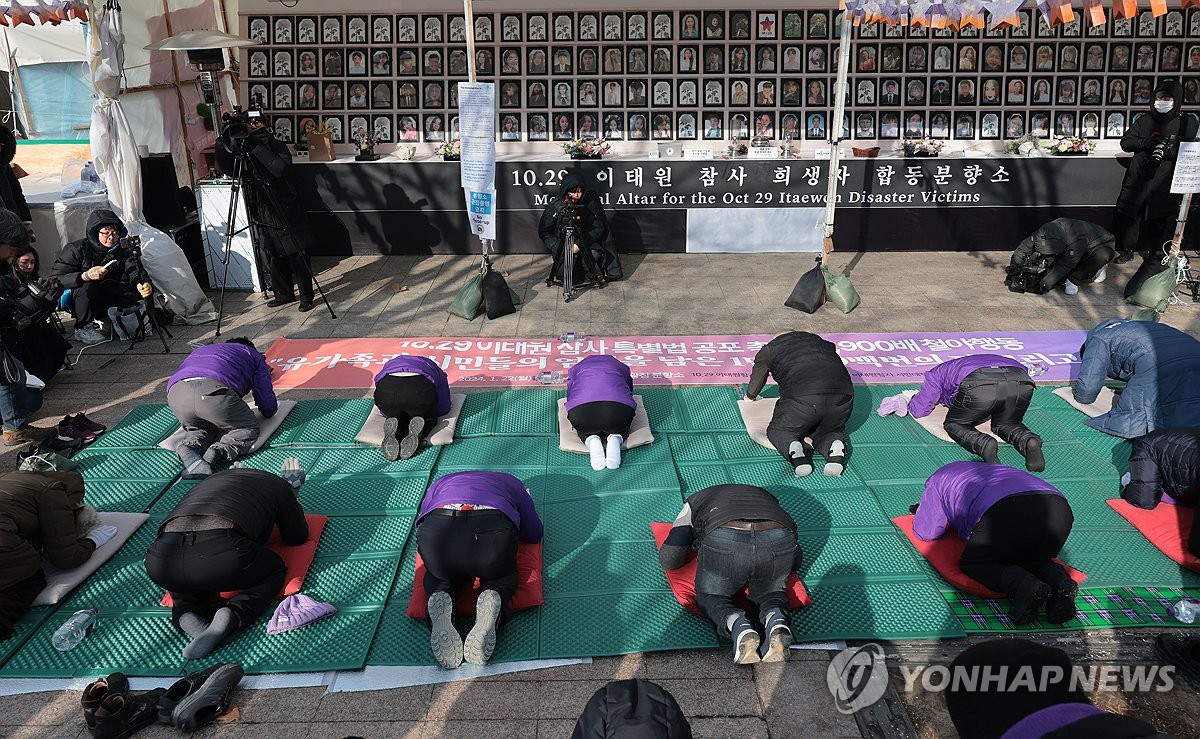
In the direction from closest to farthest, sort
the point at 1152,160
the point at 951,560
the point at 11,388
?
the point at 951,560 → the point at 11,388 → the point at 1152,160

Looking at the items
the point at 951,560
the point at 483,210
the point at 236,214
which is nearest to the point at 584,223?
the point at 483,210

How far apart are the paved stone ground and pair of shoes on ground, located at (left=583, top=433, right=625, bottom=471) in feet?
5.35

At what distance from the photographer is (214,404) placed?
5.30 meters

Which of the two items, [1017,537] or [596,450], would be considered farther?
[596,450]

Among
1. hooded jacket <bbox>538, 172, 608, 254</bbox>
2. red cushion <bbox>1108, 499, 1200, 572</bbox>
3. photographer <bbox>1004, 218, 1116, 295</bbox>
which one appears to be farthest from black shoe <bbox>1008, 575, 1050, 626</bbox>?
hooded jacket <bbox>538, 172, 608, 254</bbox>

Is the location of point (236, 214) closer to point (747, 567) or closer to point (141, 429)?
point (141, 429)

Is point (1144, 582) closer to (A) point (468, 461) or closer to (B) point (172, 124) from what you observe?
(A) point (468, 461)

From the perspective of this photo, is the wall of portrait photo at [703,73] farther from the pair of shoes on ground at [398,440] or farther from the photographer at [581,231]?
the pair of shoes on ground at [398,440]

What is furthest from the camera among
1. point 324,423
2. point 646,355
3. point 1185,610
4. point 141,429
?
point 646,355

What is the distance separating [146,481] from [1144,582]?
5401 mm

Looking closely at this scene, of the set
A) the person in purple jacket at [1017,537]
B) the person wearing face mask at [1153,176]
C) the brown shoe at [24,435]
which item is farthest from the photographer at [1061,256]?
the brown shoe at [24,435]

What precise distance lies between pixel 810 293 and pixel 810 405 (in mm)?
3094

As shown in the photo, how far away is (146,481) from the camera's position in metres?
5.24

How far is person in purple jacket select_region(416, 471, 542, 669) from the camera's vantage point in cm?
375
